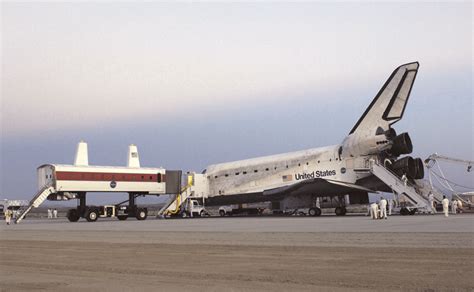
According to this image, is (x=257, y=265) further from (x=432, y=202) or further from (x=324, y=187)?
(x=324, y=187)

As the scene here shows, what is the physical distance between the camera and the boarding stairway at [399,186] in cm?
3997

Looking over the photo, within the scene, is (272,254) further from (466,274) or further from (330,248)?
(466,274)

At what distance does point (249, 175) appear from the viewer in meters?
51.4

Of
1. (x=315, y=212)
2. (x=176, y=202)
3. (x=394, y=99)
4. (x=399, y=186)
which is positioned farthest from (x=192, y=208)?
(x=394, y=99)

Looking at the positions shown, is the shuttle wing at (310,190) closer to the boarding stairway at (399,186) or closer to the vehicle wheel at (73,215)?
the boarding stairway at (399,186)

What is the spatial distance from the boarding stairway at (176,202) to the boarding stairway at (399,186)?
19244 mm

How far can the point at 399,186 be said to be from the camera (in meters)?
40.3

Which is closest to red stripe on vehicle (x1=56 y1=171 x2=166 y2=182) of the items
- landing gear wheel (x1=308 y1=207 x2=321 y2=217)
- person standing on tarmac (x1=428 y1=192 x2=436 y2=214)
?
landing gear wheel (x1=308 y1=207 x2=321 y2=217)

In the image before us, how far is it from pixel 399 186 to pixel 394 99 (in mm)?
→ 6134

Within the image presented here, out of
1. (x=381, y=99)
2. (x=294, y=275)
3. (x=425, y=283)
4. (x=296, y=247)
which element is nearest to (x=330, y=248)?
(x=296, y=247)

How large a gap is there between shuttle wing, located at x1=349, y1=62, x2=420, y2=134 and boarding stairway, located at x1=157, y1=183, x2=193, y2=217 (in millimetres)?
19008

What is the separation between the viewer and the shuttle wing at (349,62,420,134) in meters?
41.4

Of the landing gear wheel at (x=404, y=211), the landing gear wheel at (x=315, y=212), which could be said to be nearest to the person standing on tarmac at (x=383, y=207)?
the landing gear wheel at (x=404, y=211)

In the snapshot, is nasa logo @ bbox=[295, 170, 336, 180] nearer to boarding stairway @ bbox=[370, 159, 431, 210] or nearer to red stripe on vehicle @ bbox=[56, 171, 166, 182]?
boarding stairway @ bbox=[370, 159, 431, 210]
